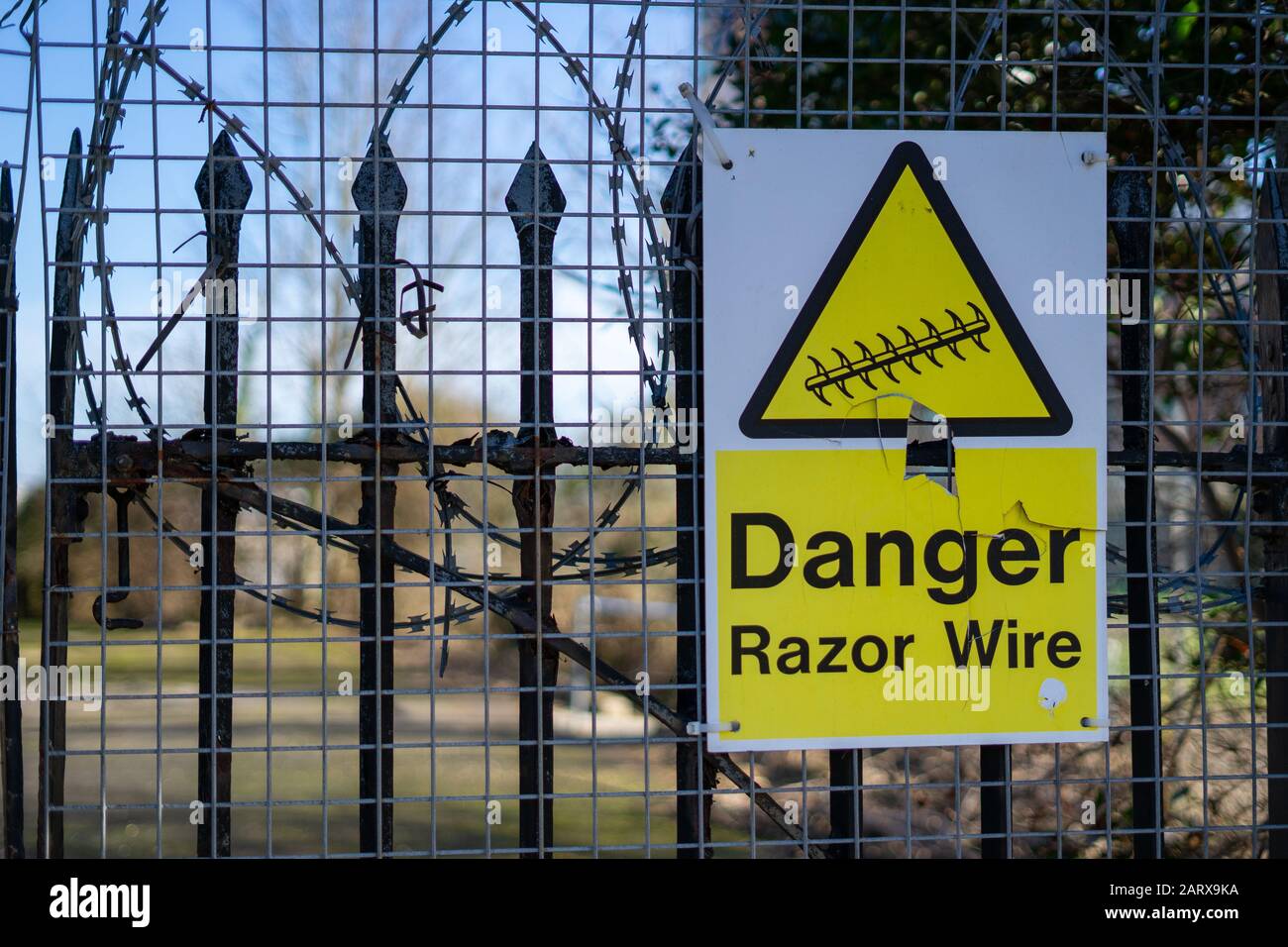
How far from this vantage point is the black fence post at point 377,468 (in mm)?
2355

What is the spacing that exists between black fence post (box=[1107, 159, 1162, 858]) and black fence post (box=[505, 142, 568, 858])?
1.33 meters

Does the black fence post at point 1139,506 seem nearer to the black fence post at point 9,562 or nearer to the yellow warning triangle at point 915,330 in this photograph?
the yellow warning triangle at point 915,330

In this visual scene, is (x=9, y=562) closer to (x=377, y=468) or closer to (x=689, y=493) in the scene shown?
(x=377, y=468)

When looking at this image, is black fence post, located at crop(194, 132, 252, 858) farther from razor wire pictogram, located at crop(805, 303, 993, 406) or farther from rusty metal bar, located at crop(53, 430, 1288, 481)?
razor wire pictogram, located at crop(805, 303, 993, 406)

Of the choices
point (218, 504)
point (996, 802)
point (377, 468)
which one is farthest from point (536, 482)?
point (996, 802)

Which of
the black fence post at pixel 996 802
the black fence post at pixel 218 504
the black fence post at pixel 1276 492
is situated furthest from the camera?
the black fence post at pixel 1276 492

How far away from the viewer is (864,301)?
2414mm

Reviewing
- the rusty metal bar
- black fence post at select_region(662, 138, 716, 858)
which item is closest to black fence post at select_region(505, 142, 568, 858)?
the rusty metal bar

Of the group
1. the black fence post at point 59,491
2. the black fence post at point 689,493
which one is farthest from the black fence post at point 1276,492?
the black fence post at point 59,491

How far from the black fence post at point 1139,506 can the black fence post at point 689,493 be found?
0.99 metres

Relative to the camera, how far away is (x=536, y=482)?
2.39 metres
